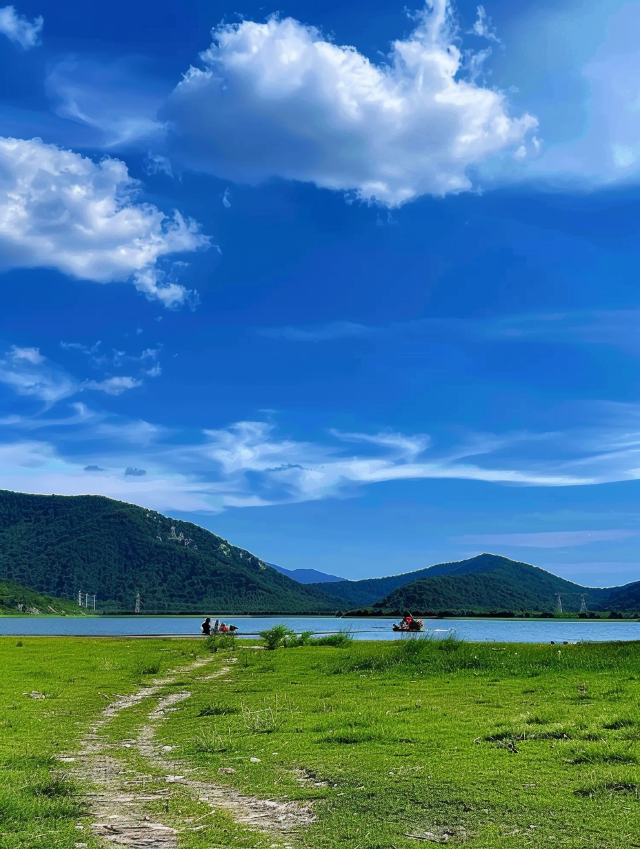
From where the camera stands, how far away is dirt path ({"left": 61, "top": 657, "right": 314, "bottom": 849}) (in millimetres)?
9812

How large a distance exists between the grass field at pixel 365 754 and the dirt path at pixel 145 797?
0.10m

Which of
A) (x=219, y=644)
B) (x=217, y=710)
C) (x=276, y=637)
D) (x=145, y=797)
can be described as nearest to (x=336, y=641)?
(x=276, y=637)

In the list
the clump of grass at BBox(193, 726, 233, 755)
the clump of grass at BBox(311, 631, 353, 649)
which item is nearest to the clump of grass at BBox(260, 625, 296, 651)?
the clump of grass at BBox(311, 631, 353, 649)

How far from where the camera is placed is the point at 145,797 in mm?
11672


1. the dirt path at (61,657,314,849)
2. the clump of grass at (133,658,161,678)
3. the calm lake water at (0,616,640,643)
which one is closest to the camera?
the dirt path at (61,657,314,849)

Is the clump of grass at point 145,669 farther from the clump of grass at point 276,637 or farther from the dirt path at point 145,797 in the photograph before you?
the dirt path at point 145,797

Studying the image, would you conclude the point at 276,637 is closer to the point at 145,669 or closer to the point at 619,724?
the point at 145,669

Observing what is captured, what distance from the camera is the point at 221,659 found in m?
41.7

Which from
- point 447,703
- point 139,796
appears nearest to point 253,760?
Answer: point 139,796

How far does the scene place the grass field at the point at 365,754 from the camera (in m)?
9.66

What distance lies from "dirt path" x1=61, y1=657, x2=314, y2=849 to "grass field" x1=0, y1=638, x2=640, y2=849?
0.10 meters

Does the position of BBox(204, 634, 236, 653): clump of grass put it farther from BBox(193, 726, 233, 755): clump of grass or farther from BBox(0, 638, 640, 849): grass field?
BBox(193, 726, 233, 755): clump of grass

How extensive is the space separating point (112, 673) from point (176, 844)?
25.9 metres

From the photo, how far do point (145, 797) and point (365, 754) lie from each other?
463cm
